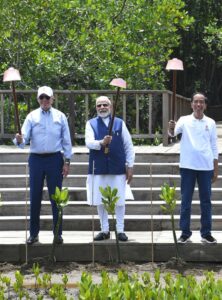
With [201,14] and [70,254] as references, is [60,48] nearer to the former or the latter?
[70,254]

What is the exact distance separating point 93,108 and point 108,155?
6466 millimetres

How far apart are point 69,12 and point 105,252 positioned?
9445 millimetres

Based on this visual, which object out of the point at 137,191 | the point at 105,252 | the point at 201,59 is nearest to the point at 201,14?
the point at 201,59

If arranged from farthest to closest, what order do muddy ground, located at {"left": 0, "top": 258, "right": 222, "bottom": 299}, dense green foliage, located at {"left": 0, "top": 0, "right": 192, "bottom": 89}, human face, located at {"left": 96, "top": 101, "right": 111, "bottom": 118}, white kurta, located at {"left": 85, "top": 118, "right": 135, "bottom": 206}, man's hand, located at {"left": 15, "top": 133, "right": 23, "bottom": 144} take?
dense green foliage, located at {"left": 0, "top": 0, "right": 192, "bottom": 89}
white kurta, located at {"left": 85, "top": 118, "right": 135, "bottom": 206}
human face, located at {"left": 96, "top": 101, "right": 111, "bottom": 118}
man's hand, located at {"left": 15, "top": 133, "right": 23, "bottom": 144}
muddy ground, located at {"left": 0, "top": 258, "right": 222, "bottom": 299}

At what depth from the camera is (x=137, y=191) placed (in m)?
12.6

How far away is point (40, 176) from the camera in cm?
1037

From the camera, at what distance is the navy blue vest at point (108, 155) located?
1049 cm

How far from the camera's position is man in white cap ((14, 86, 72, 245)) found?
406 inches

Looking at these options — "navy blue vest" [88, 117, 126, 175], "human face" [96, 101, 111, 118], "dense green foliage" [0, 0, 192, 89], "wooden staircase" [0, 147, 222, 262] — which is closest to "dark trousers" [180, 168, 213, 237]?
"wooden staircase" [0, 147, 222, 262]

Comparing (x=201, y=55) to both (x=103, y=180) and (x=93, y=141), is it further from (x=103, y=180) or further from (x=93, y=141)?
(x=93, y=141)

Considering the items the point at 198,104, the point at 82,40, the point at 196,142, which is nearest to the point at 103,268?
the point at 196,142

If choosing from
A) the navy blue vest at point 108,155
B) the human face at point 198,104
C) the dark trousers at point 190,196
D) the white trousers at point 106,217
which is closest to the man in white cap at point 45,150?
the navy blue vest at point 108,155

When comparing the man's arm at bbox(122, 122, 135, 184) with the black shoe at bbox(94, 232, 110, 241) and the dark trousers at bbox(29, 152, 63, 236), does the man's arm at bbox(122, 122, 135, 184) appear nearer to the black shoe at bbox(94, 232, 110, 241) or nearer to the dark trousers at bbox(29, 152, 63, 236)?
the black shoe at bbox(94, 232, 110, 241)

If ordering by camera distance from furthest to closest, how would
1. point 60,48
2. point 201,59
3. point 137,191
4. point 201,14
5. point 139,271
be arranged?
point 201,59
point 201,14
point 60,48
point 137,191
point 139,271
